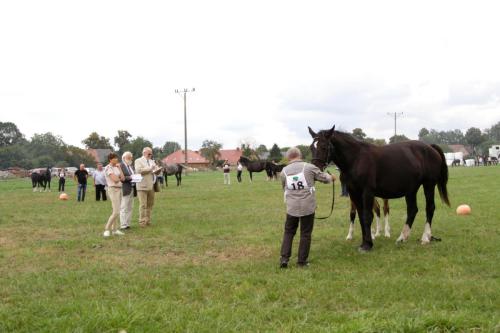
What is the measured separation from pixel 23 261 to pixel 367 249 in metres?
5.94

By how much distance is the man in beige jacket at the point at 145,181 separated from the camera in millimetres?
11969

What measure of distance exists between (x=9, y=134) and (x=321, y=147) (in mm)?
136861

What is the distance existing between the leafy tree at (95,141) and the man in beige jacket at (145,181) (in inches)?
4792

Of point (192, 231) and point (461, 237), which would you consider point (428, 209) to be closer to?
point (461, 237)

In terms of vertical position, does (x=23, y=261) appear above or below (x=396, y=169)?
below

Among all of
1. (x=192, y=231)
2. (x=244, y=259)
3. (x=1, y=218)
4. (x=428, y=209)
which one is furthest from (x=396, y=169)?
(x=1, y=218)

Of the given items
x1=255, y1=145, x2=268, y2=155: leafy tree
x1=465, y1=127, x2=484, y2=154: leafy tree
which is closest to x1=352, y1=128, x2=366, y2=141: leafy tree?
x1=255, y1=145, x2=268, y2=155: leafy tree

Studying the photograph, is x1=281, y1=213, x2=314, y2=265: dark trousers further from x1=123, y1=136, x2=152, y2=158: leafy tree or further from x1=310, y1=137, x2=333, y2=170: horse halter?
x1=123, y1=136, x2=152, y2=158: leafy tree

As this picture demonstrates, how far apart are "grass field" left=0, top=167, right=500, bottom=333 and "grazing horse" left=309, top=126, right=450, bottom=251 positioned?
2.40 ft

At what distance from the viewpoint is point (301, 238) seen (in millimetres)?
7184

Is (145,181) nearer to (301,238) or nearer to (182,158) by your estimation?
(301,238)

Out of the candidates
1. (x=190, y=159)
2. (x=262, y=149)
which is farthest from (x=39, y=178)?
(x=190, y=159)

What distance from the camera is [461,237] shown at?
9.17 metres

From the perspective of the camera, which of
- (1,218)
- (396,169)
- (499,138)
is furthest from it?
(499,138)
